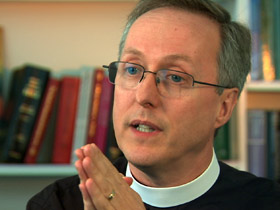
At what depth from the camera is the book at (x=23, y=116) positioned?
1634 mm

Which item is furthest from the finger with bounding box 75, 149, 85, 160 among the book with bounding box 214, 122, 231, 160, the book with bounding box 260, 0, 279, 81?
the book with bounding box 260, 0, 279, 81

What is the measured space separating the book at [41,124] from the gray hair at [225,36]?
1.46 ft

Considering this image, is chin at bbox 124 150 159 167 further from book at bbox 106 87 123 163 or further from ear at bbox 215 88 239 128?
→ book at bbox 106 87 123 163

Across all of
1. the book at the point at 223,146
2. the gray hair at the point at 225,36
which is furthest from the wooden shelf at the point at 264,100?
the gray hair at the point at 225,36

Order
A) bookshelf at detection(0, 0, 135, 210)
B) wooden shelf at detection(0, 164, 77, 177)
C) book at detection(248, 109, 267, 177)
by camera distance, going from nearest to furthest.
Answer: wooden shelf at detection(0, 164, 77, 177)
book at detection(248, 109, 267, 177)
bookshelf at detection(0, 0, 135, 210)

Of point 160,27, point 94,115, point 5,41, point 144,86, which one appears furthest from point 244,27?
point 5,41

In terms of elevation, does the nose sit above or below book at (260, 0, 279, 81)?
below

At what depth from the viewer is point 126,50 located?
1247 millimetres

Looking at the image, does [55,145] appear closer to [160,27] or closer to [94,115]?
[94,115]

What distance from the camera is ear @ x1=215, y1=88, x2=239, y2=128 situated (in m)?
1.31

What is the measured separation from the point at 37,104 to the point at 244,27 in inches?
32.9

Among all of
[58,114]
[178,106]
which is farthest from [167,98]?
[58,114]

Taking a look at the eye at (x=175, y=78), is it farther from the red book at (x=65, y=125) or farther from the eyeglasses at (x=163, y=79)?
the red book at (x=65, y=125)

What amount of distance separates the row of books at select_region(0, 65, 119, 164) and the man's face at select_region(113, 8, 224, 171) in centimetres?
45
